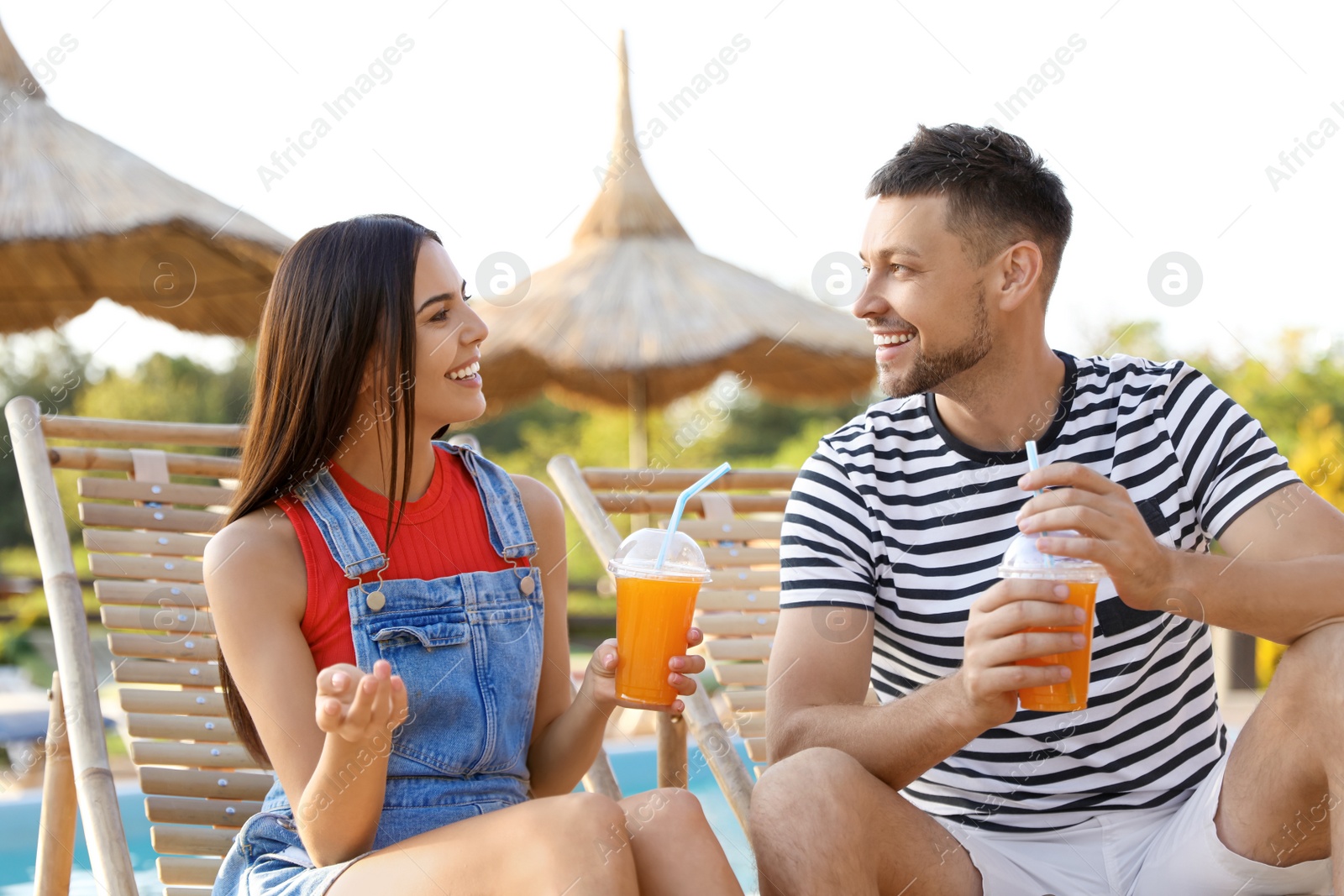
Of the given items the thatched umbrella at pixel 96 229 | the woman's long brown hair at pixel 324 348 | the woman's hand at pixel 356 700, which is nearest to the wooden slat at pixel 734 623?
the woman's long brown hair at pixel 324 348

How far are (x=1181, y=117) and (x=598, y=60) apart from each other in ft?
14.4

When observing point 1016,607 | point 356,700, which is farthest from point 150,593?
point 1016,607

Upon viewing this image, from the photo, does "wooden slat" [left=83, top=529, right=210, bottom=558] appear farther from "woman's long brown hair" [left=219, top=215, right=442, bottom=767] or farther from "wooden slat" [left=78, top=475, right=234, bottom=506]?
"woman's long brown hair" [left=219, top=215, right=442, bottom=767]

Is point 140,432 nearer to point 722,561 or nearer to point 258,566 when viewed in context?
point 258,566

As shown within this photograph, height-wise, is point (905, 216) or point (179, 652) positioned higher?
point (905, 216)

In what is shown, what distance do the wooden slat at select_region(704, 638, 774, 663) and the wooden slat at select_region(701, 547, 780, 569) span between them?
0.78ft

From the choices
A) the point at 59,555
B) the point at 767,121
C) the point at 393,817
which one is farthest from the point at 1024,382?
the point at 767,121

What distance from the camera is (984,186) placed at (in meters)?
2.09

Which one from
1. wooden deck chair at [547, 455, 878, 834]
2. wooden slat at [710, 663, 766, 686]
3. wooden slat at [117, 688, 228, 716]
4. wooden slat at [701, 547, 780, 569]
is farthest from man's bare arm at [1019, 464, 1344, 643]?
wooden slat at [117, 688, 228, 716]

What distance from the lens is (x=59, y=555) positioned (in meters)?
2.48

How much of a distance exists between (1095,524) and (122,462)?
2266 mm

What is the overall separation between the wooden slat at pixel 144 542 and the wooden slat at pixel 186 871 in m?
0.71

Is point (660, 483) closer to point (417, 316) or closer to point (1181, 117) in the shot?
point (417, 316)

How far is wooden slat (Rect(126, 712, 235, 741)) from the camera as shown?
240cm
